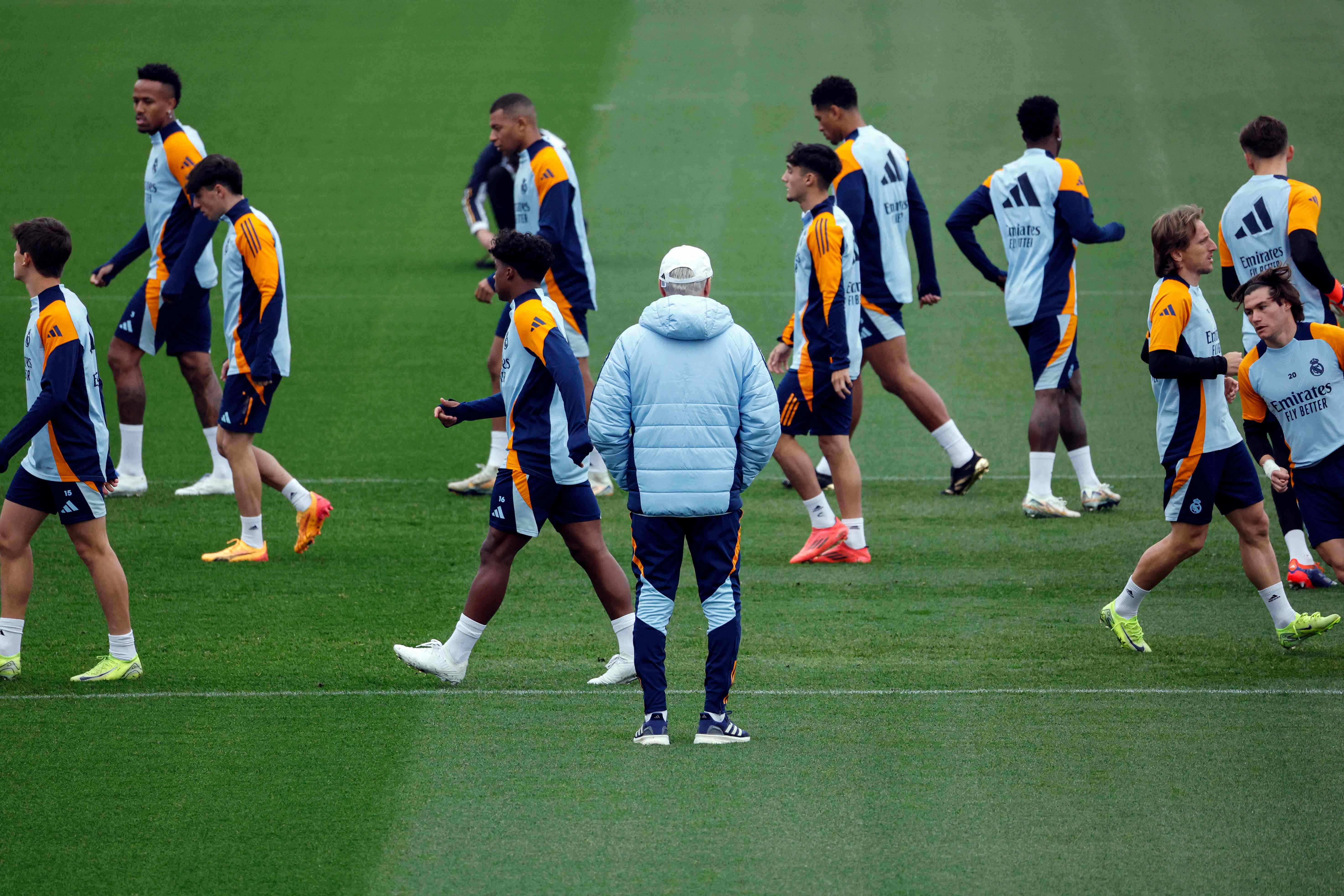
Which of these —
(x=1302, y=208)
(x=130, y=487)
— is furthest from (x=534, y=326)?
(x=130, y=487)

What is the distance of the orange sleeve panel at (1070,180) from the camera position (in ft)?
30.5

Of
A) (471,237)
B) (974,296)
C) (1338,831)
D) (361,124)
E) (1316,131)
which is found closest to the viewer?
(1338,831)

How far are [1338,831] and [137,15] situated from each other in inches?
902

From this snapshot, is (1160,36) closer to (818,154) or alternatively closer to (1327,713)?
(818,154)

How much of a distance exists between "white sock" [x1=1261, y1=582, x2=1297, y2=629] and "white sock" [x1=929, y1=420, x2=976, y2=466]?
3.15 metres

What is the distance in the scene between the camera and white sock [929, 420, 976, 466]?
9586 millimetres

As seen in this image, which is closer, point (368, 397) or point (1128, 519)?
point (1128, 519)

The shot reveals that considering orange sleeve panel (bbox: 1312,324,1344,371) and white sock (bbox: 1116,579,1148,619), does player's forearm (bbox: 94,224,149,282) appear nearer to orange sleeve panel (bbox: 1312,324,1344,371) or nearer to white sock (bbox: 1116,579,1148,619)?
white sock (bbox: 1116,579,1148,619)

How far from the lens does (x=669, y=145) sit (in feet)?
63.2

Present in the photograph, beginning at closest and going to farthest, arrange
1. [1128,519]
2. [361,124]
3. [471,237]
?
[1128,519] < [471,237] < [361,124]

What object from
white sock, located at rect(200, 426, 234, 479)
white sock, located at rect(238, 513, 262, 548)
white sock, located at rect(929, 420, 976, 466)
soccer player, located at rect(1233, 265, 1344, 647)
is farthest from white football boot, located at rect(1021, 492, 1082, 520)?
white sock, located at rect(200, 426, 234, 479)

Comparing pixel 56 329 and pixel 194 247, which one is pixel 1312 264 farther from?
pixel 194 247

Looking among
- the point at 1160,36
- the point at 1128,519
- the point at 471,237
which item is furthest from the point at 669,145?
the point at 1128,519

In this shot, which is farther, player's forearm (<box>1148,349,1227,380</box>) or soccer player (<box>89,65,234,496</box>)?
soccer player (<box>89,65,234,496</box>)
